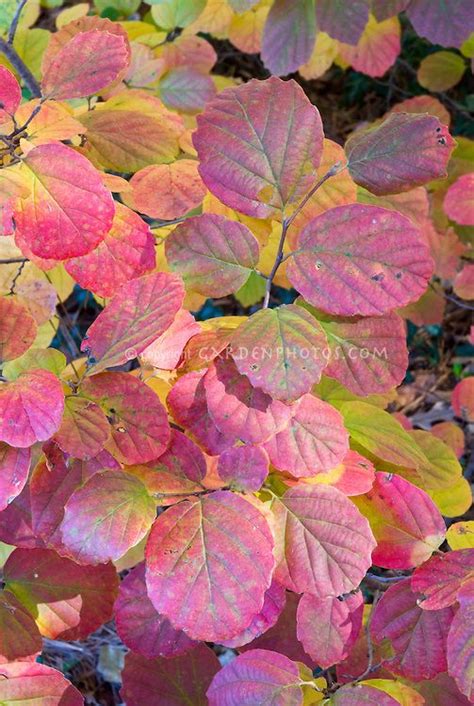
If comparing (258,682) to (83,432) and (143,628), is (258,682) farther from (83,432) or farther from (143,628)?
(83,432)

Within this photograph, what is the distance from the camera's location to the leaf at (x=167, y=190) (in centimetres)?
91

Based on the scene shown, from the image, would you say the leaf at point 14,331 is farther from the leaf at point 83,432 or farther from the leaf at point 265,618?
the leaf at point 265,618

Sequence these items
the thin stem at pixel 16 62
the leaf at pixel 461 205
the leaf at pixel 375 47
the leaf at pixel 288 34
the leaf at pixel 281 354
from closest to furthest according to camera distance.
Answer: the leaf at pixel 281 354, the thin stem at pixel 16 62, the leaf at pixel 461 205, the leaf at pixel 288 34, the leaf at pixel 375 47

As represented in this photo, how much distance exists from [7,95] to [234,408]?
38 cm

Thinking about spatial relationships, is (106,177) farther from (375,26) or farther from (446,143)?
(375,26)

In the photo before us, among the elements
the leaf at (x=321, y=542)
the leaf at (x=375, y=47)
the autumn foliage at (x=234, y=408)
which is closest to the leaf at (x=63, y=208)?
the autumn foliage at (x=234, y=408)

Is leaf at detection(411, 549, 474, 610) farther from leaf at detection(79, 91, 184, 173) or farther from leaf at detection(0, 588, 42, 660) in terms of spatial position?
leaf at detection(79, 91, 184, 173)

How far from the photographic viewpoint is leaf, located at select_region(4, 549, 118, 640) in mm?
928

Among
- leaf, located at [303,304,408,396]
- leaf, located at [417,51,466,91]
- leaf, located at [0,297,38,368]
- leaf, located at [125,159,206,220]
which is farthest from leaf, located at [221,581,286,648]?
leaf, located at [417,51,466,91]

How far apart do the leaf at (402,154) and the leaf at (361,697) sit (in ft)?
1.65

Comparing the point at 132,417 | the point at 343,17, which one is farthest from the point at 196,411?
the point at 343,17

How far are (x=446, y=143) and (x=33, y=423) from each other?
0.47 meters

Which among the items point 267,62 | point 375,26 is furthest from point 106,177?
point 375,26

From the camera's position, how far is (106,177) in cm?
82
